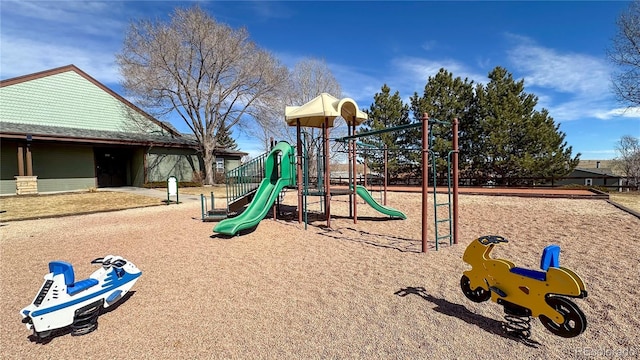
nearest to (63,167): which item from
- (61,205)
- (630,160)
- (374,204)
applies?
(61,205)

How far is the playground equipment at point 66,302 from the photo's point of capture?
2.75 m

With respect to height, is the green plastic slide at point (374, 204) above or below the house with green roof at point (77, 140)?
below

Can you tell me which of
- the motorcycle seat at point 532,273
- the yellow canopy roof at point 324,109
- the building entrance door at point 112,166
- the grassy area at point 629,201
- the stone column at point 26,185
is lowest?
the grassy area at point 629,201

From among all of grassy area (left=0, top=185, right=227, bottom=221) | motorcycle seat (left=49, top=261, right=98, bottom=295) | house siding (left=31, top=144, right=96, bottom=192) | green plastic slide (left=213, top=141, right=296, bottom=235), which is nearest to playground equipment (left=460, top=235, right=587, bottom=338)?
motorcycle seat (left=49, top=261, right=98, bottom=295)

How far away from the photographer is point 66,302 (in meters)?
2.84

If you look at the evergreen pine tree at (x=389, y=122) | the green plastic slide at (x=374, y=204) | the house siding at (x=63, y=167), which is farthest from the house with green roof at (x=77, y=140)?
the green plastic slide at (x=374, y=204)

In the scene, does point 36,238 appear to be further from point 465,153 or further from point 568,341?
point 465,153

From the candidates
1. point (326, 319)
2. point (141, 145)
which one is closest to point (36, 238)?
point (326, 319)

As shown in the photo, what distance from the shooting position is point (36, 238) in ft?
23.2

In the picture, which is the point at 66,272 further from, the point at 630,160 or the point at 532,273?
the point at 630,160

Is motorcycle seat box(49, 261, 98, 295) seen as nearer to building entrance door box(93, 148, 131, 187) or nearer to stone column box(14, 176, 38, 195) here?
stone column box(14, 176, 38, 195)

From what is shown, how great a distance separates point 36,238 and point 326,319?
7.73 metres

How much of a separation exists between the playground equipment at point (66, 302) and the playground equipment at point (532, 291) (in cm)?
392

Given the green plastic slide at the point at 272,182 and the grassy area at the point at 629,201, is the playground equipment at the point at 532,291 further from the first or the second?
the grassy area at the point at 629,201
